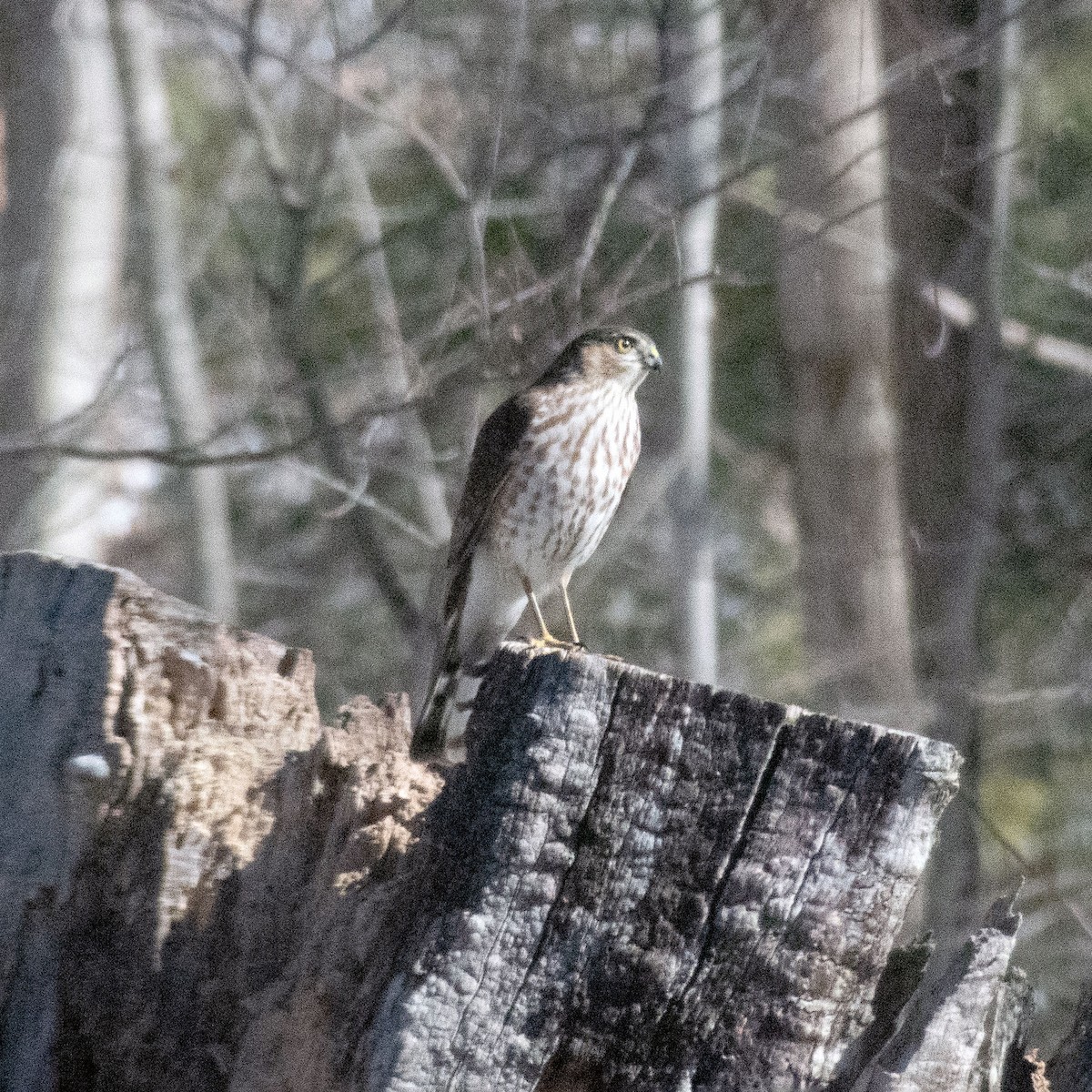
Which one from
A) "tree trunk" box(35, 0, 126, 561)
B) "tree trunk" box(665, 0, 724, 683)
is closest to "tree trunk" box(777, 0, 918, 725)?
"tree trunk" box(665, 0, 724, 683)

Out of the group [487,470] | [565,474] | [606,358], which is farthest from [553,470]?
[606,358]

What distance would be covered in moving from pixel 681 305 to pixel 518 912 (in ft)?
15.9

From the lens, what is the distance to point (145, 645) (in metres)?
2.62

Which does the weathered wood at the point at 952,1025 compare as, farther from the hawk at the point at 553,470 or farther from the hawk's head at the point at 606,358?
the hawk's head at the point at 606,358

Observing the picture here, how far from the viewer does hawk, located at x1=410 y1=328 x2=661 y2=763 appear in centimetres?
455

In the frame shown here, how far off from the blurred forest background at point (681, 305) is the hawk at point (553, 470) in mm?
302

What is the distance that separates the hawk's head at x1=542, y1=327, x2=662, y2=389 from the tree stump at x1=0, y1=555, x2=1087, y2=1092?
2298 mm

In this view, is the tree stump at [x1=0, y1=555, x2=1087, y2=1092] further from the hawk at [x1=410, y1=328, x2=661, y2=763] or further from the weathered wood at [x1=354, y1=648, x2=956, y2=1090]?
the hawk at [x1=410, y1=328, x2=661, y2=763]

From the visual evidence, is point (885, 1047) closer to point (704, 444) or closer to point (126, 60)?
point (704, 444)

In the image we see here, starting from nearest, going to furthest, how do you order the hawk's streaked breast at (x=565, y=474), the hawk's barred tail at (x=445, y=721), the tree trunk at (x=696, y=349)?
the hawk's barred tail at (x=445, y=721), the hawk's streaked breast at (x=565, y=474), the tree trunk at (x=696, y=349)

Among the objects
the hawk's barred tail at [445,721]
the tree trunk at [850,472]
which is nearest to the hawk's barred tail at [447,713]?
the hawk's barred tail at [445,721]

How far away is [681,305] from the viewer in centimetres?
681

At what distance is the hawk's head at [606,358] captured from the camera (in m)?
4.68

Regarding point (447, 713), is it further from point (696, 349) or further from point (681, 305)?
point (696, 349)
